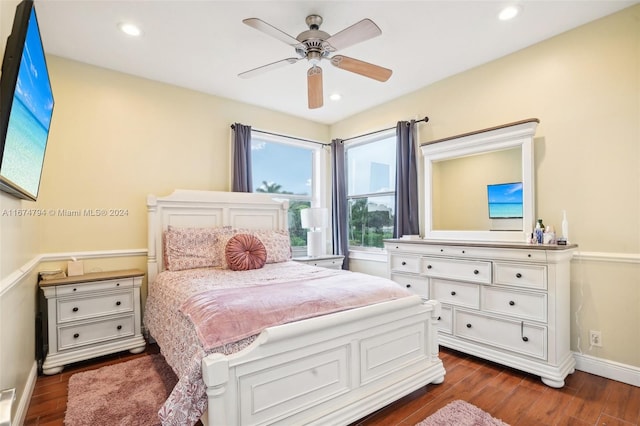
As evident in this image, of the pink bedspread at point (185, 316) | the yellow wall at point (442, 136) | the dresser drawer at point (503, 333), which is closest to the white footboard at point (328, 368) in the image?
the pink bedspread at point (185, 316)

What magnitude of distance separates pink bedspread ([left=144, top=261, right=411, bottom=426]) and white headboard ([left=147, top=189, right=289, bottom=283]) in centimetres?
44

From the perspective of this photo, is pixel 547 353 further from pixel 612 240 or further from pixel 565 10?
pixel 565 10

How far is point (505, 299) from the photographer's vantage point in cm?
264

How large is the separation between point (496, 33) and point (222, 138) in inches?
121

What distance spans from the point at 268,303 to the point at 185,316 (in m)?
0.57

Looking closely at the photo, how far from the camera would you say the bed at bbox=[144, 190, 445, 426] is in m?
1.55

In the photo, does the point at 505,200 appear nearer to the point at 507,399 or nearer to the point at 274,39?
the point at 507,399

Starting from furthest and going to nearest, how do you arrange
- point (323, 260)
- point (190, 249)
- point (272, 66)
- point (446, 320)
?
point (323, 260) < point (190, 249) < point (446, 320) < point (272, 66)

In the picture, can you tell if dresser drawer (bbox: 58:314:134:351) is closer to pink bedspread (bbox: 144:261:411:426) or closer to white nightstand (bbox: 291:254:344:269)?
pink bedspread (bbox: 144:261:411:426)

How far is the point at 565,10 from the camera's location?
2.42 m

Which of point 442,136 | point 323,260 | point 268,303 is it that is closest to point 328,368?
point 268,303

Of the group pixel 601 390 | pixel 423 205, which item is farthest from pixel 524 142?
pixel 601 390

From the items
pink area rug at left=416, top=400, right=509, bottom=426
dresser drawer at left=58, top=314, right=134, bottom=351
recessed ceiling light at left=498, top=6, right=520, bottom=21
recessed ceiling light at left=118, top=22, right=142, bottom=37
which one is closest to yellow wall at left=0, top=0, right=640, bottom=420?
dresser drawer at left=58, top=314, right=134, bottom=351

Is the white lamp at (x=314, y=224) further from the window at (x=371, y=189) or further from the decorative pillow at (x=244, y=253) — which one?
the decorative pillow at (x=244, y=253)
